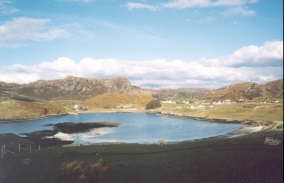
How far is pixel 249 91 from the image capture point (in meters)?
8.29

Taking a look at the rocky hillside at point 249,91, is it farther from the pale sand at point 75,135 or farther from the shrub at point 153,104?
the pale sand at point 75,135

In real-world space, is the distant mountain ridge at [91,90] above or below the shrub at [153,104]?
above

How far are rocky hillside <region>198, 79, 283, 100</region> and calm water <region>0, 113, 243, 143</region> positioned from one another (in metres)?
1.11

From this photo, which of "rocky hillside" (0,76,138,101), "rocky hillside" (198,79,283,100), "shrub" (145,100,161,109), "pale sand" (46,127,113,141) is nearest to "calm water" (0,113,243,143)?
"pale sand" (46,127,113,141)

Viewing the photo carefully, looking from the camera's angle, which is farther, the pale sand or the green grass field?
the pale sand

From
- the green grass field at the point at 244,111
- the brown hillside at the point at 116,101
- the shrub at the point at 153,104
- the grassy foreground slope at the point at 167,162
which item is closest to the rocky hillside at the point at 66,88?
the brown hillside at the point at 116,101

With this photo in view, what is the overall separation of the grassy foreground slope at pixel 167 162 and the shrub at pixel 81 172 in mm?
139

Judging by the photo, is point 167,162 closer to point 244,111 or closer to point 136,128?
point 136,128

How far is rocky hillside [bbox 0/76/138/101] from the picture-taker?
8.56 metres

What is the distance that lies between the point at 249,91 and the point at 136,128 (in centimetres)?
469

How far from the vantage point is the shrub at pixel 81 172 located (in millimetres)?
6843

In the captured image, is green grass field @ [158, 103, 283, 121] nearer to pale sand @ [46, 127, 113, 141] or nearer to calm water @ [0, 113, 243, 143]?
calm water @ [0, 113, 243, 143]

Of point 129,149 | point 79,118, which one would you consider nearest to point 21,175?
point 79,118

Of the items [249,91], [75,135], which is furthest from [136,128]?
[249,91]
